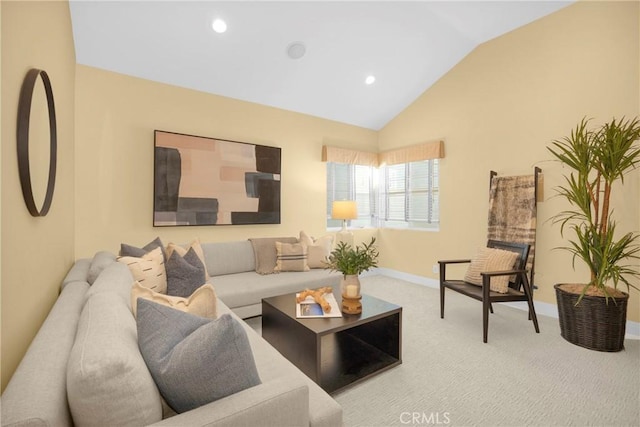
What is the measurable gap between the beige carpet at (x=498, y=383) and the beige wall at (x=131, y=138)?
2.49 m

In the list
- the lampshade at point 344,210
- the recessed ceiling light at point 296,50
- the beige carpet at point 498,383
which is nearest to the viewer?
the beige carpet at point 498,383

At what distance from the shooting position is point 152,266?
2164 millimetres

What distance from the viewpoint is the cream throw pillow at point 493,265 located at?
2.78m

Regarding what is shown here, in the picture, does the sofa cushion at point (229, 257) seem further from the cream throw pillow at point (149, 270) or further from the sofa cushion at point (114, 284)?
the sofa cushion at point (114, 284)

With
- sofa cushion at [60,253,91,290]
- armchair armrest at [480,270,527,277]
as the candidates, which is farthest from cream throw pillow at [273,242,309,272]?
armchair armrest at [480,270,527,277]

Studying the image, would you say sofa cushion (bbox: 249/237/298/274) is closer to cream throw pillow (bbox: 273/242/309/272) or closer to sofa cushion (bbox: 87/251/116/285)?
cream throw pillow (bbox: 273/242/309/272)

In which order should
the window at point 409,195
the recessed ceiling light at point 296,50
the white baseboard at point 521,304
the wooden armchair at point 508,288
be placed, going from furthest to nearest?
the window at point 409,195, the recessed ceiling light at point 296,50, the white baseboard at point 521,304, the wooden armchair at point 508,288

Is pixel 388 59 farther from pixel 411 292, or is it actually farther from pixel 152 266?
pixel 152 266

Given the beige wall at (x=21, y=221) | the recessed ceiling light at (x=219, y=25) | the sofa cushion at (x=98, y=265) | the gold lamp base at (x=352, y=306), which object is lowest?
the gold lamp base at (x=352, y=306)

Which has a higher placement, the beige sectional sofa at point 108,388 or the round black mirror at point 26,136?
the round black mirror at point 26,136

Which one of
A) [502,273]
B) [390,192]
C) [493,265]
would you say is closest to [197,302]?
[502,273]

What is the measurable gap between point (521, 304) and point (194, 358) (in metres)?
3.77

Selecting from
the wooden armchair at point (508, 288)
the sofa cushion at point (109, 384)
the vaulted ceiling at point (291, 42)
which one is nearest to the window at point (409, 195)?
the vaulted ceiling at point (291, 42)

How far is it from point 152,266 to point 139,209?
130 cm
